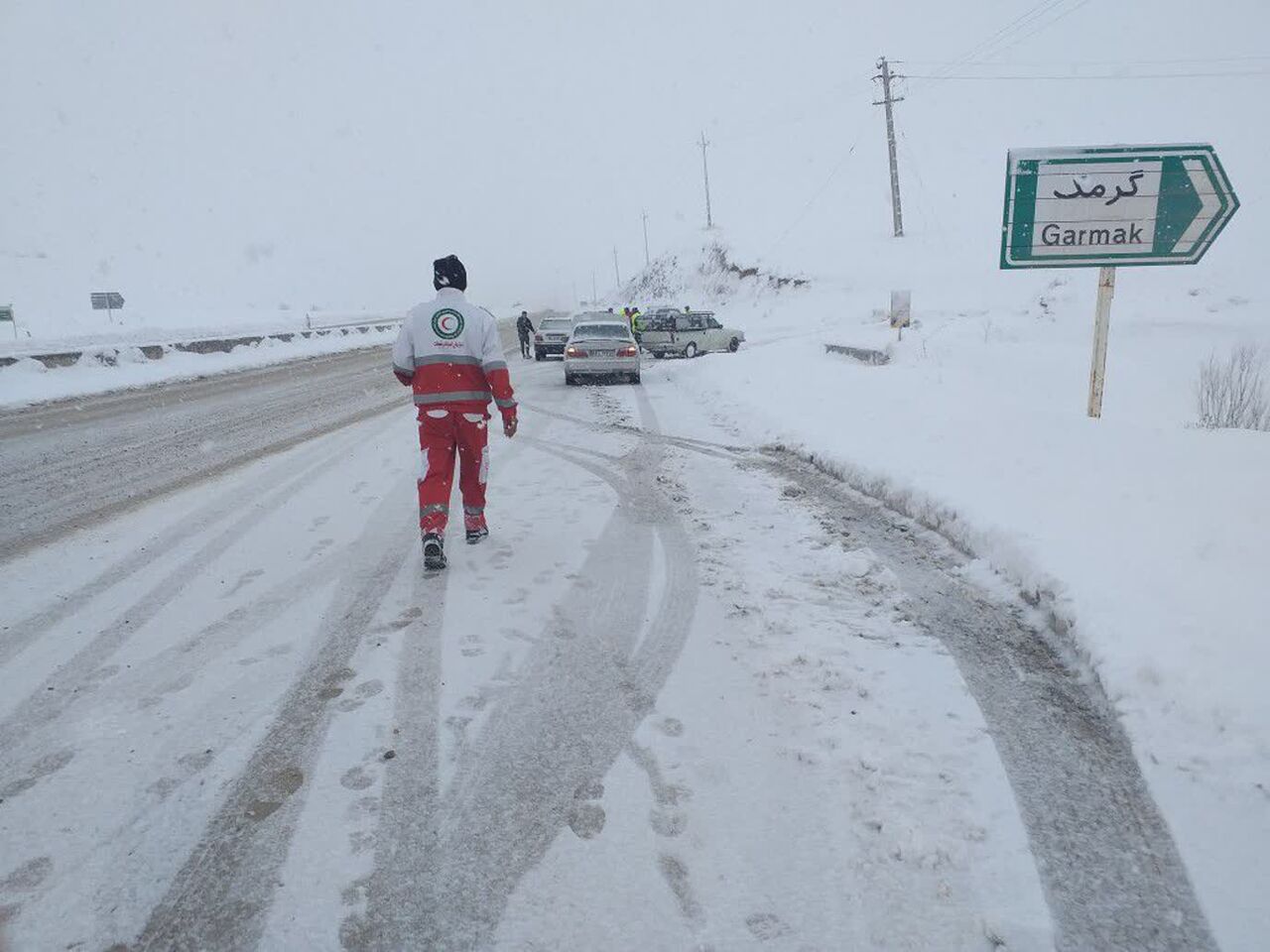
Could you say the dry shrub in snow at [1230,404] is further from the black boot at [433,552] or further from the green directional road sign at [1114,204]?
the black boot at [433,552]

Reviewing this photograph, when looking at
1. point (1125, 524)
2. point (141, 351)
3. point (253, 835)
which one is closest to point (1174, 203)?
point (1125, 524)

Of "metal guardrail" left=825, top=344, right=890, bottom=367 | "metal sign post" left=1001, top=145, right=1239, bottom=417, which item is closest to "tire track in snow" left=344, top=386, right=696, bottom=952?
"metal sign post" left=1001, top=145, right=1239, bottom=417

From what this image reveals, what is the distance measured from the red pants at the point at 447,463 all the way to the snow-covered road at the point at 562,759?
0.36 metres

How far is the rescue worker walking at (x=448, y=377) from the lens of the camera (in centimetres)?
463

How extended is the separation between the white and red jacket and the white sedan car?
1000 centimetres

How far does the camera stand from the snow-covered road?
183 centimetres

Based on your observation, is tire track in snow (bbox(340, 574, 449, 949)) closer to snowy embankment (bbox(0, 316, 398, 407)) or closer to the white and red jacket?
the white and red jacket

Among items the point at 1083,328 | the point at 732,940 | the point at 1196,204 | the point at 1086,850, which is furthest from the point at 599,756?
the point at 1083,328

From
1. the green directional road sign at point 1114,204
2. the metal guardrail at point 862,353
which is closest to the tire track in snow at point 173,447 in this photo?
the green directional road sign at point 1114,204

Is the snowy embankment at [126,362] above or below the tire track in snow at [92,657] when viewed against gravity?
above

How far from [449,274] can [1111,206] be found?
5.35 m

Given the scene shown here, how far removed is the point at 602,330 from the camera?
15.4m

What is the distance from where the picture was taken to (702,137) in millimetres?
59500

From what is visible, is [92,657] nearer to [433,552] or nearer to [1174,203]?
[433,552]
